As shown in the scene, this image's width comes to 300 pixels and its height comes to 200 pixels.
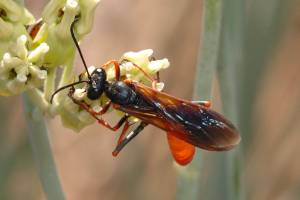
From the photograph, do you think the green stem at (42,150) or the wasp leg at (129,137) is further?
the wasp leg at (129,137)

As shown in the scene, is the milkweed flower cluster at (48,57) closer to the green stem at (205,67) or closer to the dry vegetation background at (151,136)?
the green stem at (205,67)

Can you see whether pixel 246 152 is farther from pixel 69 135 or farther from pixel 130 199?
pixel 69 135

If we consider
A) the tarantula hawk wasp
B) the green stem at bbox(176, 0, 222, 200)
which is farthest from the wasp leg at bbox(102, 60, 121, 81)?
the green stem at bbox(176, 0, 222, 200)

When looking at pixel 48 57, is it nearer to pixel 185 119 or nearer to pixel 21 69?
pixel 21 69

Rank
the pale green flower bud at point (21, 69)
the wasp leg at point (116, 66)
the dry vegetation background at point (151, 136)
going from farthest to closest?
the dry vegetation background at point (151, 136) < the wasp leg at point (116, 66) < the pale green flower bud at point (21, 69)

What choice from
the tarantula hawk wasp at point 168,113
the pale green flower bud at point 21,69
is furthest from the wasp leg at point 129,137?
the pale green flower bud at point 21,69

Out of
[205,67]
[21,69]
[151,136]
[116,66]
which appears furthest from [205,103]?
[151,136]
